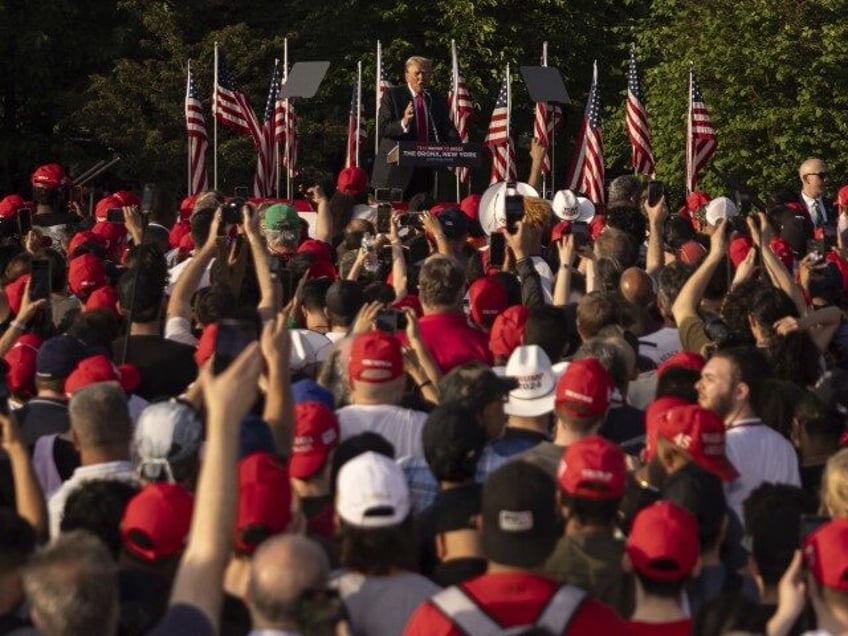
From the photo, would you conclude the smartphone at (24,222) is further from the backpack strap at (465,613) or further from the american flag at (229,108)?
the backpack strap at (465,613)

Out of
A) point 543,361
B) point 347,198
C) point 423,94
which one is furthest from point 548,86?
point 543,361

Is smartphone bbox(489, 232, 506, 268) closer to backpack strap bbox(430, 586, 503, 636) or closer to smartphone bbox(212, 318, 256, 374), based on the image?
smartphone bbox(212, 318, 256, 374)

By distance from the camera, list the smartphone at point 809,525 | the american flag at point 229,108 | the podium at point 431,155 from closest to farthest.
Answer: the smartphone at point 809,525 → the podium at point 431,155 → the american flag at point 229,108

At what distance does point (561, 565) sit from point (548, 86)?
53.5ft

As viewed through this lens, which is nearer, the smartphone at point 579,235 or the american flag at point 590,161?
the smartphone at point 579,235

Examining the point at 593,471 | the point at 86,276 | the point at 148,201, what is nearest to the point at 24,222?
the point at 86,276

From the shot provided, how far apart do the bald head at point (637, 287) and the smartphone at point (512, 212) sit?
3.92ft

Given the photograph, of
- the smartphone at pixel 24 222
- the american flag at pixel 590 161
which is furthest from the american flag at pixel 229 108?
the smartphone at pixel 24 222

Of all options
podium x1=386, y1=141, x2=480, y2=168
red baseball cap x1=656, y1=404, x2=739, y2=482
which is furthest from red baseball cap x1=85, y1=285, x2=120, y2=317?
podium x1=386, y1=141, x2=480, y2=168

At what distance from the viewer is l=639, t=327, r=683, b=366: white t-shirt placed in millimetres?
10930

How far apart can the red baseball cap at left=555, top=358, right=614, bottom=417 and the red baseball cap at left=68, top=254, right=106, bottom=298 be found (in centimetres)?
438

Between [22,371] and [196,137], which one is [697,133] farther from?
[22,371]

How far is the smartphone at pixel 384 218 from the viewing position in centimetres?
1388

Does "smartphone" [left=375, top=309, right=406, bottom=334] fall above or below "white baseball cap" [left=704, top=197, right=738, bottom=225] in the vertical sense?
above
